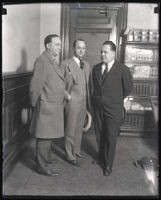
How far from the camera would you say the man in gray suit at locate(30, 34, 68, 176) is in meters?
2.38

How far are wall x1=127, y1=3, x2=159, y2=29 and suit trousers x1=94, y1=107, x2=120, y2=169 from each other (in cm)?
211

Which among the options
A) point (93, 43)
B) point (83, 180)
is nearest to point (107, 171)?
point (83, 180)

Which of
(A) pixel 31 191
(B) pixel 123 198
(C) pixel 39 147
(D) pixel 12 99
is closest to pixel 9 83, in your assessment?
(D) pixel 12 99

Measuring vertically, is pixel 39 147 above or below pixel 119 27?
below

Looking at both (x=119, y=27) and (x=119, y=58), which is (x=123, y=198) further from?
(x=119, y=27)

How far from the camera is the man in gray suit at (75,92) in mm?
2828

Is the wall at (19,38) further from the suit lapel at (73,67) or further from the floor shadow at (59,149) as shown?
the floor shadow at (59,149)

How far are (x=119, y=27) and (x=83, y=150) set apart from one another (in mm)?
2169

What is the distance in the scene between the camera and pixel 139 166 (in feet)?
9.64

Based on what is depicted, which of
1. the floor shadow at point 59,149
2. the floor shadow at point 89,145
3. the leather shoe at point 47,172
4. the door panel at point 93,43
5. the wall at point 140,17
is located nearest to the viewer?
the leather shoe at point 47,172

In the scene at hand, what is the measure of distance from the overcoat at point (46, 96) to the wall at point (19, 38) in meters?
0.40

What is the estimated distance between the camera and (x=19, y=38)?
118 inches

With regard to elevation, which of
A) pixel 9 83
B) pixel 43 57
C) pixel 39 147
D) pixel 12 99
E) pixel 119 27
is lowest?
pixel 39 147

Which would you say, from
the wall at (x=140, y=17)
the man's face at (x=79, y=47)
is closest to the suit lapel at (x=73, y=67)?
the man's face at (x=79, y=47)
